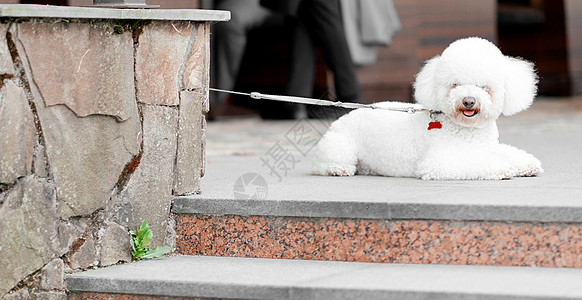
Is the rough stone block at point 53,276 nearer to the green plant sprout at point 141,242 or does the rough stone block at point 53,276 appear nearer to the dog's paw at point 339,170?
the green plant sprout at point 141,242

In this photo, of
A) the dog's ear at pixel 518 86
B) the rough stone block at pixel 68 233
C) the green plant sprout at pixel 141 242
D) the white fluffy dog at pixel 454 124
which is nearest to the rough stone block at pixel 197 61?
the green plant sprout at pixel 141 242

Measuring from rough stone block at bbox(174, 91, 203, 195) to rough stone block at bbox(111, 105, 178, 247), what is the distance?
38 millimetres

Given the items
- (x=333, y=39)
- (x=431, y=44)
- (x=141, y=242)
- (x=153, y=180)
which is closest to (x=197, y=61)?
(x=153, y=180)

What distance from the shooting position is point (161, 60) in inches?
143

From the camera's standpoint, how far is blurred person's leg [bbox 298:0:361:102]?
7.41 m

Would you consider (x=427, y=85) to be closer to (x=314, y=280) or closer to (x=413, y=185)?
(x=413, y=185)

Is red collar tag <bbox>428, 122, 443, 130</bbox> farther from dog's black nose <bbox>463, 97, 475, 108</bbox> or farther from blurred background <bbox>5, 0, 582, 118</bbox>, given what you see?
blurred background <bbox>5, 0, 582, 118</bbox>

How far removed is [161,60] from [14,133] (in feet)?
2.20

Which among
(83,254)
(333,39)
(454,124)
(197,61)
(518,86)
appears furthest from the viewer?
(333,39)

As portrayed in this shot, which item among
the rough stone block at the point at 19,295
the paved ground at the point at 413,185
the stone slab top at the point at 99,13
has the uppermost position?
the stone slab top at the point at 99,13

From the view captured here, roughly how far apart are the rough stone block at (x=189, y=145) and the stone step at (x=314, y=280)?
12.9 inches

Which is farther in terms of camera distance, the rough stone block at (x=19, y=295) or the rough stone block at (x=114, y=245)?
the rough stone block at (x=114, y=245)

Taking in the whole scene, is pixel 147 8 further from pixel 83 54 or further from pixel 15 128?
pixel 15 128

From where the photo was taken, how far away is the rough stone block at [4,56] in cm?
320
